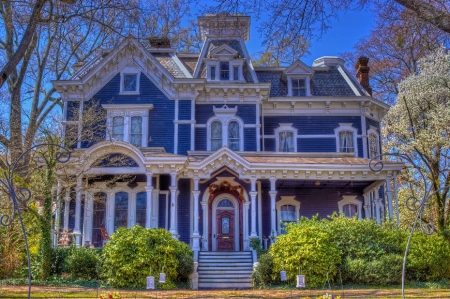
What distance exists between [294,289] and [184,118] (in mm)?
9079

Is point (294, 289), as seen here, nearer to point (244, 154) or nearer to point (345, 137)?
point (244, 154)

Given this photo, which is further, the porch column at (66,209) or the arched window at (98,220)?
the arched window at (98,220)

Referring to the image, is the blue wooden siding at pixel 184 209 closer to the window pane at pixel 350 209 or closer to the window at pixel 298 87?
the window pane at pixel 350 209

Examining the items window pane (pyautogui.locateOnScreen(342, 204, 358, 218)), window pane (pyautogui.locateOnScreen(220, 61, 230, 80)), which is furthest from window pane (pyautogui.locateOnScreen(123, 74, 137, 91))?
window pane (pyautogui.locateOnScreen(342, 204, 358, 218))

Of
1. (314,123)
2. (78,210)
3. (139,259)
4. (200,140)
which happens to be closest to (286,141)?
(314,123)

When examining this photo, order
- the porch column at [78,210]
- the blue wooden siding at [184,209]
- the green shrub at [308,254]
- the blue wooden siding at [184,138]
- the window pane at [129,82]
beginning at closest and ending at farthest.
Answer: the green shrub at [308,254]
the porch column at [78,210]
the blue wooden siding at [184,209]
the blue wooden siding at [184,138]
the window pane at [129,82]

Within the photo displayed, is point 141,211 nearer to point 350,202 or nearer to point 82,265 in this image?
point 82,265

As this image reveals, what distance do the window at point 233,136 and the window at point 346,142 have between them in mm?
4555

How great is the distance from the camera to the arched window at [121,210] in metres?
A: 18.6

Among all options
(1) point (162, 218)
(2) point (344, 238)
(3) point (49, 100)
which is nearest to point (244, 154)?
(1) point (162, 218)

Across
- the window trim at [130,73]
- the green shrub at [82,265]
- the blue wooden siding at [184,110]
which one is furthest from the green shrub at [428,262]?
the window trim at [130,73]

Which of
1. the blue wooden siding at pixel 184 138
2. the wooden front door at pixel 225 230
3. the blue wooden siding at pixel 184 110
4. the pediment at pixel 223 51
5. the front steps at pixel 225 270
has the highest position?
the pediment at pixel 223 51

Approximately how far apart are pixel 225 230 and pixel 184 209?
1807 mm

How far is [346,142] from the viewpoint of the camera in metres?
21.4
